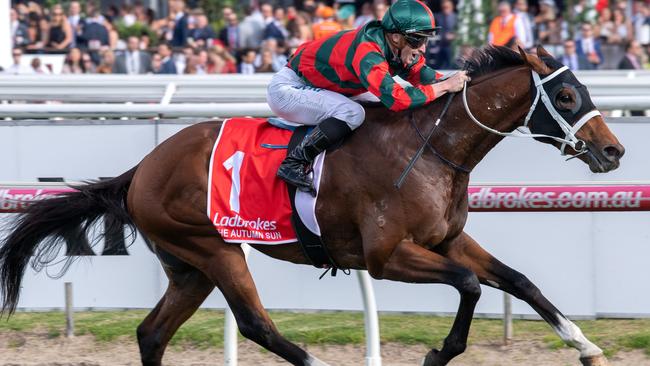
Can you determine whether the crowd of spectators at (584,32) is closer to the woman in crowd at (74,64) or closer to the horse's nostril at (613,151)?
the woman in crowd at (74,64)

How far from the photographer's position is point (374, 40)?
A: 4848mm

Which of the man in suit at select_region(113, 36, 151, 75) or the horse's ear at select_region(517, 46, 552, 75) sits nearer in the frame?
the horse's ear at select_region(517, 46, 552, 75)

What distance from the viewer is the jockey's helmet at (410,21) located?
15.8ft

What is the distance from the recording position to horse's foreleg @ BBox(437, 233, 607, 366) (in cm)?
484

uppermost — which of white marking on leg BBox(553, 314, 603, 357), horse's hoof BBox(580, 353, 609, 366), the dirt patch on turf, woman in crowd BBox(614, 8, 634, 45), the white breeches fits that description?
woman in crowd BBox(614, 8, 634, 45)

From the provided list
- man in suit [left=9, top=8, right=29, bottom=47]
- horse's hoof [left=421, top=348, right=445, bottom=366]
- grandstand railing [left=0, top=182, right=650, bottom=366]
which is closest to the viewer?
horse's hoof [left=421, top=348, right=445, bottom=366]

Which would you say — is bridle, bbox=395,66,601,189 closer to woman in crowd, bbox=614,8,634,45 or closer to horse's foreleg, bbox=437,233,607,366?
horse's foreleg, bbox=437,233,607,366

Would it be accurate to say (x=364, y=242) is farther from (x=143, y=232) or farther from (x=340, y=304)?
(x=340, y=304)

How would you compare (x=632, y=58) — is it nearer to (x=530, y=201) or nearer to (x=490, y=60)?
(x=530, y=201)

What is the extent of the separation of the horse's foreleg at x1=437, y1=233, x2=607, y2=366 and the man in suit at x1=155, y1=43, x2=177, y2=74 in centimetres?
677

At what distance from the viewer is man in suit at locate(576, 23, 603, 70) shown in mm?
11328

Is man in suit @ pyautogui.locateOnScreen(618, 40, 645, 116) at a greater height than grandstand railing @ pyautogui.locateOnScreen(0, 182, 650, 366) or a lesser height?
greater

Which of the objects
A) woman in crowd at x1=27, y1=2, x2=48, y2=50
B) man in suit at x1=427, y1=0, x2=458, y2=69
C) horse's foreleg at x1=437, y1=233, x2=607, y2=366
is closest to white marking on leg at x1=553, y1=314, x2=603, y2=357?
horse's foreleg at x1=437, y1=233, x2=607, y2=366

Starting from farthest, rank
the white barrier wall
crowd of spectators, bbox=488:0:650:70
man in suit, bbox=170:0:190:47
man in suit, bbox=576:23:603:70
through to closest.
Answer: man in suit, bbox=170:0:190:47
man in suit, bbox=576:23:603:70
crowd of spectators, bbox=488:0:650:70
the white barrier wall
